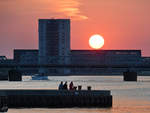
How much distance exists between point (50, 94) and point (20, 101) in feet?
14.0

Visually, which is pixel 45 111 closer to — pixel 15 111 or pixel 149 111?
pixel 15 111

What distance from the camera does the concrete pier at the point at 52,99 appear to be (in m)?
90.1

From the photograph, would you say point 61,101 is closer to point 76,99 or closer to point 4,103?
point 76,99

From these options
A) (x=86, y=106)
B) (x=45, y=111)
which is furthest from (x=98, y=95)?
(x=45, y=111)

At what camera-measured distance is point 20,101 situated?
297ft

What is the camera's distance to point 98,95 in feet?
298

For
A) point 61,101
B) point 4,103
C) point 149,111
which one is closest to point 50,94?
point 61,101

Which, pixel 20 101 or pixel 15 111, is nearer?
pixel 15 111

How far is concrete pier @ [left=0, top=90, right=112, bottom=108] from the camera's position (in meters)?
90.1

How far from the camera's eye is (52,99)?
90.1 metres

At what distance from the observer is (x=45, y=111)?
85.6 meters

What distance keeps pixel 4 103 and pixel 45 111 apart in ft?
18.0

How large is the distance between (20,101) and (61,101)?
565 cm

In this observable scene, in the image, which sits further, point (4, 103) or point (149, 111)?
point (149, 111)
